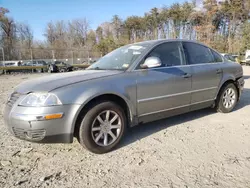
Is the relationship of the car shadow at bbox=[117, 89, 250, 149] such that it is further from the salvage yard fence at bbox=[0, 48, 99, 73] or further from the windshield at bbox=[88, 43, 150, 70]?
the salvage yard fence at bbox=[0, 48, 99, 73]

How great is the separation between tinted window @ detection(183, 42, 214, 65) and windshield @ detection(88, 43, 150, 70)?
89 centimetres

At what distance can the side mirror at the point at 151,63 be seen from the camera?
3.21m

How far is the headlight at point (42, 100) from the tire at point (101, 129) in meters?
0.44

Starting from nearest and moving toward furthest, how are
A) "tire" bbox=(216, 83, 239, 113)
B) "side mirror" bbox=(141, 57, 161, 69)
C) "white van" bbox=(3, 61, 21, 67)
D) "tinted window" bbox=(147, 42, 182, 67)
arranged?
"side mirror" bbox=(141, 57, 161, 69)
"tinted window" bbox=(147, 42, 182, 67)
"tire" bbox=(216, 83, 239, 113)
"white van" bbox=(3, 61, 21, 67)

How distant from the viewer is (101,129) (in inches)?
115

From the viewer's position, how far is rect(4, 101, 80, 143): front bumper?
2.51 metres

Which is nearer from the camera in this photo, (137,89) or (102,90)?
(102,90)

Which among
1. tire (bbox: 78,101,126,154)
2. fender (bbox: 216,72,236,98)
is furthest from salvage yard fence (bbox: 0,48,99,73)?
tire (bbox: 78,101,126,154)

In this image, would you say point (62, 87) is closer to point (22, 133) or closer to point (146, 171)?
point (22, 133)

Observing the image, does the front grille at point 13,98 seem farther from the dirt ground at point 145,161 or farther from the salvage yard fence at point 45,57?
the salvage yard fence at point 45,57

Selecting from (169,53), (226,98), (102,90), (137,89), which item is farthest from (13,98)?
(226,98)

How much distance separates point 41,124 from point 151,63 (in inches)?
68.6

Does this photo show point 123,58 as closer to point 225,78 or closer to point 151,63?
point 151,63

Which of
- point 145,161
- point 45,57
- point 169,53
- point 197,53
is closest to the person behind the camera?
point 145,161
